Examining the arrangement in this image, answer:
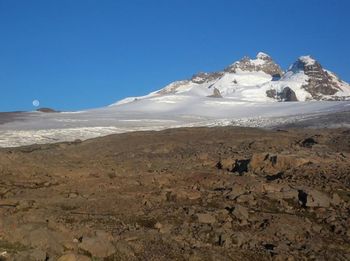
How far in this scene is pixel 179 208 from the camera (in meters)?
11.4

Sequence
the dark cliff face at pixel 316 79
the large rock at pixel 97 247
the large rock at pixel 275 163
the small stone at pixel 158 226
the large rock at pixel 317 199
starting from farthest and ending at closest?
1. the dark cliff face at pixel 316 79
2. the large rock at pixel 275 163
3. the large rock at pixel 317 199
4. the small stone at pixel 158 226
5. the large rock at pixel 97 247

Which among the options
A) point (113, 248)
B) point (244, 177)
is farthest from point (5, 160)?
point (113, 248)

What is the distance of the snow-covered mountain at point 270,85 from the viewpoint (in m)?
157

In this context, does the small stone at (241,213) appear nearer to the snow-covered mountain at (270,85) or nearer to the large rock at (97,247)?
the large rock at (97,247)

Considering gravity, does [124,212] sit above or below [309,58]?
below

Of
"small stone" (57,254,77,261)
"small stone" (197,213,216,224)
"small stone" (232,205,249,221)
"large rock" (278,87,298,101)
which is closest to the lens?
"small stone" (57,254,77,261)

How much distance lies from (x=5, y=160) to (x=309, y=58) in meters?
173

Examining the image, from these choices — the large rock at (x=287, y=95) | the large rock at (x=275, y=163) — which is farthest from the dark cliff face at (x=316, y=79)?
the large rock at (x=275, y=163)

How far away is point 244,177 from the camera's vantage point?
14734 mm

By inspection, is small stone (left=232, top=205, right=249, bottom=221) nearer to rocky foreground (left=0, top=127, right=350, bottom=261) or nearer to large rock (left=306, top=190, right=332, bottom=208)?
rocky foreground (left=0, top=127, right=350, bottom=261)

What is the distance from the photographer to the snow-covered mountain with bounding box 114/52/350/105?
157375 millimetres

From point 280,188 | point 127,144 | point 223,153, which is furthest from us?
point 127,144

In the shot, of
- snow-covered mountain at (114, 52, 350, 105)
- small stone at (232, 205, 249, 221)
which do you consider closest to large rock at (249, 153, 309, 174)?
small stone at (232, 205, 249, 221)

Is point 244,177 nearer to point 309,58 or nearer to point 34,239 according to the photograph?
point 34,239
